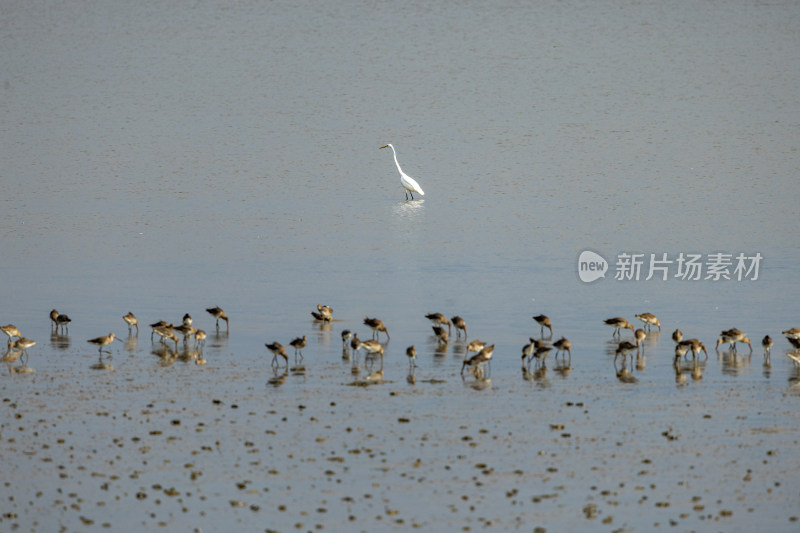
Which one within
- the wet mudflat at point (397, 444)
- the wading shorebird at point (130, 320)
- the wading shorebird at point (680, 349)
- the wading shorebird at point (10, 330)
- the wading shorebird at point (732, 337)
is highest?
the wading shorebird at point (130, 320)

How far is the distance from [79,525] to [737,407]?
30.6 ft

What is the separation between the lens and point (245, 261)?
29.4 m

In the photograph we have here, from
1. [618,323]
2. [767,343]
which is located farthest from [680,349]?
[618,323]

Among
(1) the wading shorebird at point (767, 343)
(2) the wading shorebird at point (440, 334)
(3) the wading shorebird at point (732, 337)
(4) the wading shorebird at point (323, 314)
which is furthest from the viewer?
(4) the wading shorebird at point (323, 314)

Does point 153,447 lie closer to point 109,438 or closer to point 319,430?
point 109,438

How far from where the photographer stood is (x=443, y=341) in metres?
20.8

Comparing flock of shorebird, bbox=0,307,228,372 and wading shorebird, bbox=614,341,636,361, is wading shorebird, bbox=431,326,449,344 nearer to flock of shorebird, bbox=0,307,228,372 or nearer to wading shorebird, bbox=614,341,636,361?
wading shorebird, bbox=614,341,636,361

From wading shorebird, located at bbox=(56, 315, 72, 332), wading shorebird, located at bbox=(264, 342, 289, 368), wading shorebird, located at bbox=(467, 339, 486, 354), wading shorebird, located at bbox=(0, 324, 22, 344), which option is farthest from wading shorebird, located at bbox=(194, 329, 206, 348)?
wading shorebird, located at bbox=(467, 339, 486, 354)

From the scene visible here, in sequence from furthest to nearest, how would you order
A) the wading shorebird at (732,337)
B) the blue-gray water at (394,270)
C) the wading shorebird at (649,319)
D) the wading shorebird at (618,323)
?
1. the wading shorebird at (649,319)
2. the wading shorebird at (618,323)
3. the wading shorebird at (732,337)
4. the blue-gray water at (394,270)

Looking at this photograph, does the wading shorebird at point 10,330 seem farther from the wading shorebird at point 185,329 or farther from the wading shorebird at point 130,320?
the wading shorebird at point 185,329

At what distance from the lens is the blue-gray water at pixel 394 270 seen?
532 inches

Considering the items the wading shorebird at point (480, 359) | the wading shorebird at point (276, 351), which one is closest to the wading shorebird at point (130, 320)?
the wading shorebird at point (276, 351)

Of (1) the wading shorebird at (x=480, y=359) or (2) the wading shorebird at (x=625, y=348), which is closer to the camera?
(1) the wading shorebird at (x=480, y=359)

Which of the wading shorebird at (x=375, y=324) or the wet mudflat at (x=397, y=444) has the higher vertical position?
the wading shorebird at (x=375, y=324)
